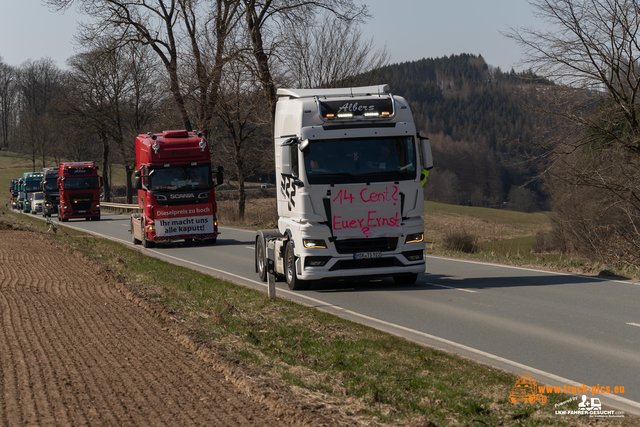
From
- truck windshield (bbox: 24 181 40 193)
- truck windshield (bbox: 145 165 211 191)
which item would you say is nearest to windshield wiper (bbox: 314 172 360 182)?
truck windshield (bbox: 145 165 211 191)

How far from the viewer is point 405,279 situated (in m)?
13.4

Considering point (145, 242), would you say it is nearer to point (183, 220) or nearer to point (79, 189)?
point (183, 220)

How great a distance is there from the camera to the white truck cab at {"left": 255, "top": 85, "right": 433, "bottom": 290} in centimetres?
1221

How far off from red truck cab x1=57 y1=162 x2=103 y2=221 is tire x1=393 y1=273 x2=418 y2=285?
109ft

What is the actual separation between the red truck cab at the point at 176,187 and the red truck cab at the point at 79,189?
68.2 feet

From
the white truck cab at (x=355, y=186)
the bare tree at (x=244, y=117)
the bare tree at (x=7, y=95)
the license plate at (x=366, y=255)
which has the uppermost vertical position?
the bare tree at (x=7, y=95)

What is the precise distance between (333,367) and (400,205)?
19.9 feet

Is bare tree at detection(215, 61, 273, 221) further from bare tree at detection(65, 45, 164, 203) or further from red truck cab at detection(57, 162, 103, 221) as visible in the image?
bare tree at detection(65, 45, 164, 203)

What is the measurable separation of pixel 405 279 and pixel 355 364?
6694 millimetres

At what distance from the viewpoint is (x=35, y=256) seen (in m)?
17.7

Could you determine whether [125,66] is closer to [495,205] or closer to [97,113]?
[97,113]

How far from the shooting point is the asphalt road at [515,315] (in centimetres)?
678

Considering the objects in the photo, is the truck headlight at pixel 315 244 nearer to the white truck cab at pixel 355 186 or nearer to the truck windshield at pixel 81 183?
the white truck cab at pixel 355 186

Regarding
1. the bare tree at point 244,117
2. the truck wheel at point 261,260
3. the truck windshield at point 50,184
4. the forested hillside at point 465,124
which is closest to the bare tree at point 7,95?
the truck windshield at point 50,184
